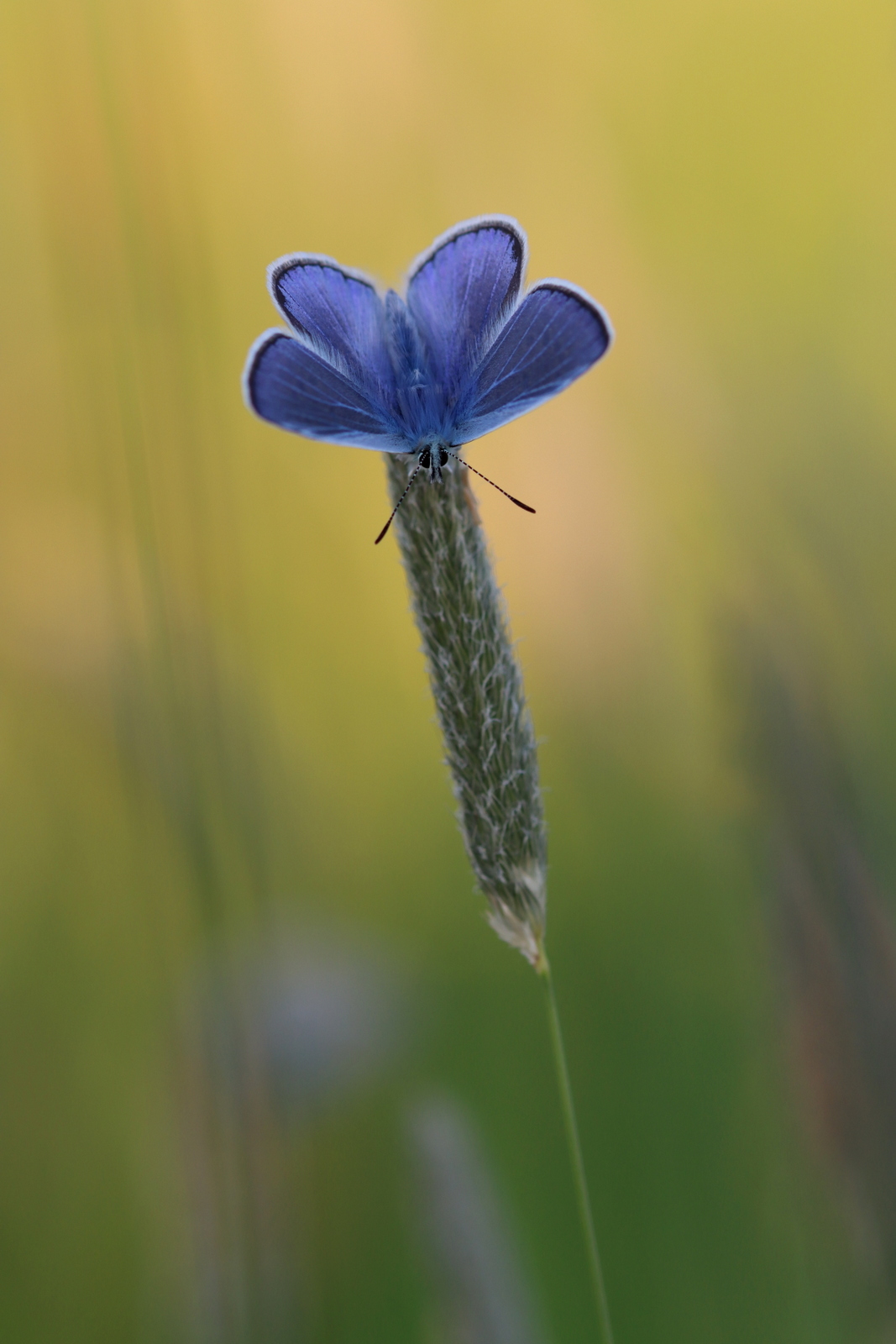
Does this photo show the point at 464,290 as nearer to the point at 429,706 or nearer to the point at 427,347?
the point at 427,347

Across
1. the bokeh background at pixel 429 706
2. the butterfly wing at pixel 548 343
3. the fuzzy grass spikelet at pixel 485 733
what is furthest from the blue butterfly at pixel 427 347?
the bokeh background at pixel 429 706

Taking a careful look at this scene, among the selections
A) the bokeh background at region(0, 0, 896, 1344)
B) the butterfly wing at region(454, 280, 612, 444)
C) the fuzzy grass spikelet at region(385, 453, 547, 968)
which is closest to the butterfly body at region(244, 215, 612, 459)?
the butterfly wing at region(454, 280, 612, 444)

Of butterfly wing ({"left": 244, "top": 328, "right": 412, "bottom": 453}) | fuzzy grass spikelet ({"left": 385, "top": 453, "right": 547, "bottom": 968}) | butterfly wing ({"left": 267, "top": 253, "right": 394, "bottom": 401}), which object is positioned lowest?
fuzzy grass spikelet ({"left": 385, "top": 453, "right": 547, "bottom": 968})

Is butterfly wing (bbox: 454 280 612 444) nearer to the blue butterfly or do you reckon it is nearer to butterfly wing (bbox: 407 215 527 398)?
the blue butterfly

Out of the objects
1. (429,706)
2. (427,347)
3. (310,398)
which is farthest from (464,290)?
(429,706)

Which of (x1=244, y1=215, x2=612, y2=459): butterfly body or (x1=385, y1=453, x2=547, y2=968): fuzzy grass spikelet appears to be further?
(x1=244, y1=215, x2=612, y2=459): butterfly body

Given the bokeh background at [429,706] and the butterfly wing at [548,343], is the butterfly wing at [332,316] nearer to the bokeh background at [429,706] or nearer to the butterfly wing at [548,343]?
the butterfly wing at [548,343]

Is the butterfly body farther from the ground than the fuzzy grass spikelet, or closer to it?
farther from the ground
